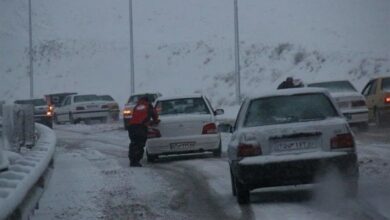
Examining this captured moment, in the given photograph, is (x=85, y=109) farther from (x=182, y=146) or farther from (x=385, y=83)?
(x=182, y=146)

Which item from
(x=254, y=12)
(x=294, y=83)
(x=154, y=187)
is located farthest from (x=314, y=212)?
(x=254, y=12)

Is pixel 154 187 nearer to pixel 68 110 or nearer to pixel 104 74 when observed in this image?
pixel 68 110

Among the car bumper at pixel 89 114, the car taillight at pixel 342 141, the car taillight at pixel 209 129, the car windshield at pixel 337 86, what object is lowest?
the car bumper at pixel 89 114

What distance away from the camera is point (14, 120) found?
2202 centimetres

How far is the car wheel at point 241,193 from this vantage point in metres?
11.6

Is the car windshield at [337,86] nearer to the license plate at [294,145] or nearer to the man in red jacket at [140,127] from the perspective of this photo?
the man in red jacket at [140,127]

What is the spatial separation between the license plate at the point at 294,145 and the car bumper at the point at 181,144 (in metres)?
8.14

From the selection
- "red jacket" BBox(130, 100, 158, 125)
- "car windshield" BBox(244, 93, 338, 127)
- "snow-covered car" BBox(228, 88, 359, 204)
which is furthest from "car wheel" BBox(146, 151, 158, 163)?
"snow-covered car" BBox(228, 88, 359, 204)

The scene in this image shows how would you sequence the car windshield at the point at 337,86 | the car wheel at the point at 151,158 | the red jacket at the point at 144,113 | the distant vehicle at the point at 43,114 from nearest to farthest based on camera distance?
the red jacket at the point at 144,113 → the car wheel at the point at 151,158 → the car windshield at the point at 337,86 → the distant vehicle at the point at 43,114

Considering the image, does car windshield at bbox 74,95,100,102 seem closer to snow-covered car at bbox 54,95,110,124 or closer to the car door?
snow-covered car at bbox 54,95,110,124

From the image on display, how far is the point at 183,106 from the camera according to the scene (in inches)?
802

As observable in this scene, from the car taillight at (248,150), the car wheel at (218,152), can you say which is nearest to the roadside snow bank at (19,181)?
the car taillight at (248,150)

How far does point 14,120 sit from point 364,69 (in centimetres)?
3276

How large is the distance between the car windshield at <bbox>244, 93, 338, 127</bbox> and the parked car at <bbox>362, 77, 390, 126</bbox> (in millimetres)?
14527
